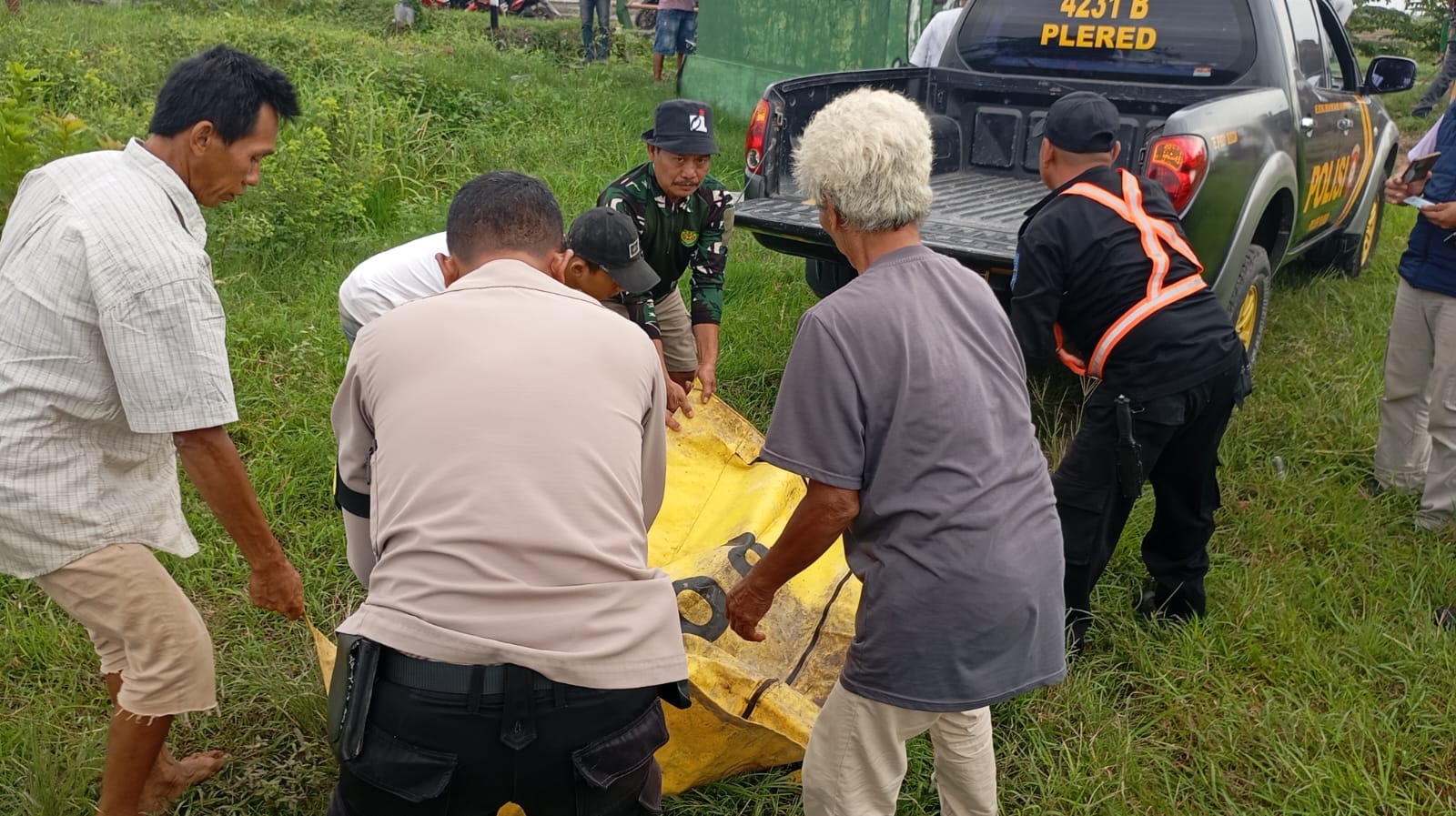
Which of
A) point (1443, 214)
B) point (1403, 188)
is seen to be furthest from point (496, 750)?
point (1403, 188)

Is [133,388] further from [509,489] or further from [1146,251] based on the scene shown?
[1146,251]

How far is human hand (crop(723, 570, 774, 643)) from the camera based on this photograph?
235 cm

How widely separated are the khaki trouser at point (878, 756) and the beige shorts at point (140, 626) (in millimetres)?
1407

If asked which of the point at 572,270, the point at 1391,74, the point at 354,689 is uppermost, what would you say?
the point at 1391,74

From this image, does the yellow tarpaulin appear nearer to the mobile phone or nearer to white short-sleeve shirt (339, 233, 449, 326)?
white short-sleeve shirt (339, 233, 449, 326)

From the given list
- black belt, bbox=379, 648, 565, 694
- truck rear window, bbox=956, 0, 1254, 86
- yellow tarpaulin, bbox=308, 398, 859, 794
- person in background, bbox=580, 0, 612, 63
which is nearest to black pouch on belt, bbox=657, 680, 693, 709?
black belt, bbox=379, 648, 565, 694

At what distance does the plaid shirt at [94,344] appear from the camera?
2.13 metres

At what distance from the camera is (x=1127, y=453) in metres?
3.14

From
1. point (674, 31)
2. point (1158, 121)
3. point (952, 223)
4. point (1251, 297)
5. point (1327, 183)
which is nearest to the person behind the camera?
point (952, 223)

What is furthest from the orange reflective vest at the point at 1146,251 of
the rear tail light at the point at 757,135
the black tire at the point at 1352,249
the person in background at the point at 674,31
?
the person in background at the point at 674,31

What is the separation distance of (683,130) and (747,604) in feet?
6.11

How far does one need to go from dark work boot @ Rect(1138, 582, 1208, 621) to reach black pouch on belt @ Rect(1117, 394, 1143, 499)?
0.56 meters

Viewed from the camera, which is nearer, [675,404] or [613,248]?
[613,248]

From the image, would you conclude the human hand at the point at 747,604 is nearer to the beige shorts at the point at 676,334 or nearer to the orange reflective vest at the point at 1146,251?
the orange reflective vest at the point at 1146,251
